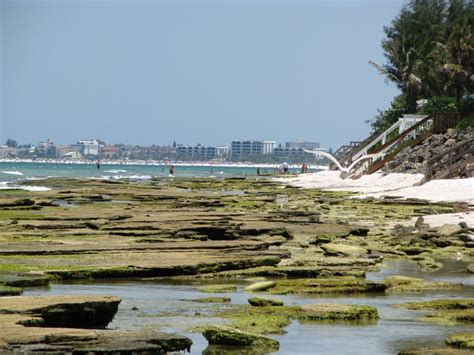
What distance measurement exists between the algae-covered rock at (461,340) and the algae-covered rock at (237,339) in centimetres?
183

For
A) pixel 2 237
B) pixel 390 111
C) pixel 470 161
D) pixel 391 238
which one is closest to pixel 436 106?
pixel 390 111

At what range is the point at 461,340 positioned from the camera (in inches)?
487

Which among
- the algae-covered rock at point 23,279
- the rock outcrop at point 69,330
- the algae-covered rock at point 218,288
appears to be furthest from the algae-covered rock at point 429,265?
the rock outcrop at point 69,330

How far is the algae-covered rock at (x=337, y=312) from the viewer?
14.2 meters

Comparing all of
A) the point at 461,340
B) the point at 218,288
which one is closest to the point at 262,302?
the point at 218,288

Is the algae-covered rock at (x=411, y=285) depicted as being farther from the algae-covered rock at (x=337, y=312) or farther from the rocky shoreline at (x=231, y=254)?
the algae-covered rock at (x=337, y=312)

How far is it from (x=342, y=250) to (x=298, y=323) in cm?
927

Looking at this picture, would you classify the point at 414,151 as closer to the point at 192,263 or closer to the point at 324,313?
the point at 192,263

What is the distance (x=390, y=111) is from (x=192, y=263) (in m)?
79.0

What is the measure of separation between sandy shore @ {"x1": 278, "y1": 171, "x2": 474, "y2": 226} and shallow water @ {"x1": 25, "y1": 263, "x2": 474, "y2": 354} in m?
13.8

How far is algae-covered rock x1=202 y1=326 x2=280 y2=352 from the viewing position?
12.1 metres

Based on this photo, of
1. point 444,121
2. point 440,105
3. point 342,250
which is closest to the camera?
point 342,250

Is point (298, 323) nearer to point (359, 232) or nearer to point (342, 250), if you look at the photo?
point (342, 250)

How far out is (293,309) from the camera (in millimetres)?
14617
